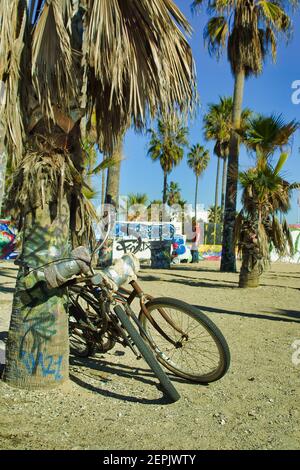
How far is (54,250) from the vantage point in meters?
3.93

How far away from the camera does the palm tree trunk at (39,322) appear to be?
147 inches

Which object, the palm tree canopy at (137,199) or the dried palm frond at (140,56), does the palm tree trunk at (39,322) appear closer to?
the dried palm frond at (140,56)

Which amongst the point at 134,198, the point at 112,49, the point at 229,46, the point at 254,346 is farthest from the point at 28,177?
the point at 134,198

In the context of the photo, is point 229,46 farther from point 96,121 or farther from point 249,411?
point 249,411

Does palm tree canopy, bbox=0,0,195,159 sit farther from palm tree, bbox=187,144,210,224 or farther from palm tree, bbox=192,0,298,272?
palm tree, bbox=187,144,210,224

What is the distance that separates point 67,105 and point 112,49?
0.71 meters

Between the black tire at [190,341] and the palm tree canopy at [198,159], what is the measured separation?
54.1 meters

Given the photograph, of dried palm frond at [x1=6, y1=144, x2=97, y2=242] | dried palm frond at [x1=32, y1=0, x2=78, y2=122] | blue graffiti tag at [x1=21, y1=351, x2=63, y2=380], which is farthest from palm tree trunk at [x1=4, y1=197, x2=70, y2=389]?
dried palm frond at [x1=32, y1=0, x2=78, y2=122]

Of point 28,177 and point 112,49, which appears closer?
point 28,177

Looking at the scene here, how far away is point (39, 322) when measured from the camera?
3.77m

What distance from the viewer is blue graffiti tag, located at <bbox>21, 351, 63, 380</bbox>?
12.2 feet

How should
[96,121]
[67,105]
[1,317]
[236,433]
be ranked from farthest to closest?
1. [1,317]
2. [96,121]
3. [67,105]
4. [236,433]

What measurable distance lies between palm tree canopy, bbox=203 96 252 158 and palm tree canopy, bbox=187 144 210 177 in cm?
1676

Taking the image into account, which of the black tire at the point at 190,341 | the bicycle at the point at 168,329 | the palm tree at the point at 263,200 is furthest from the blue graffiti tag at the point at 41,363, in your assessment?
the palm tree at the point at 263,200
